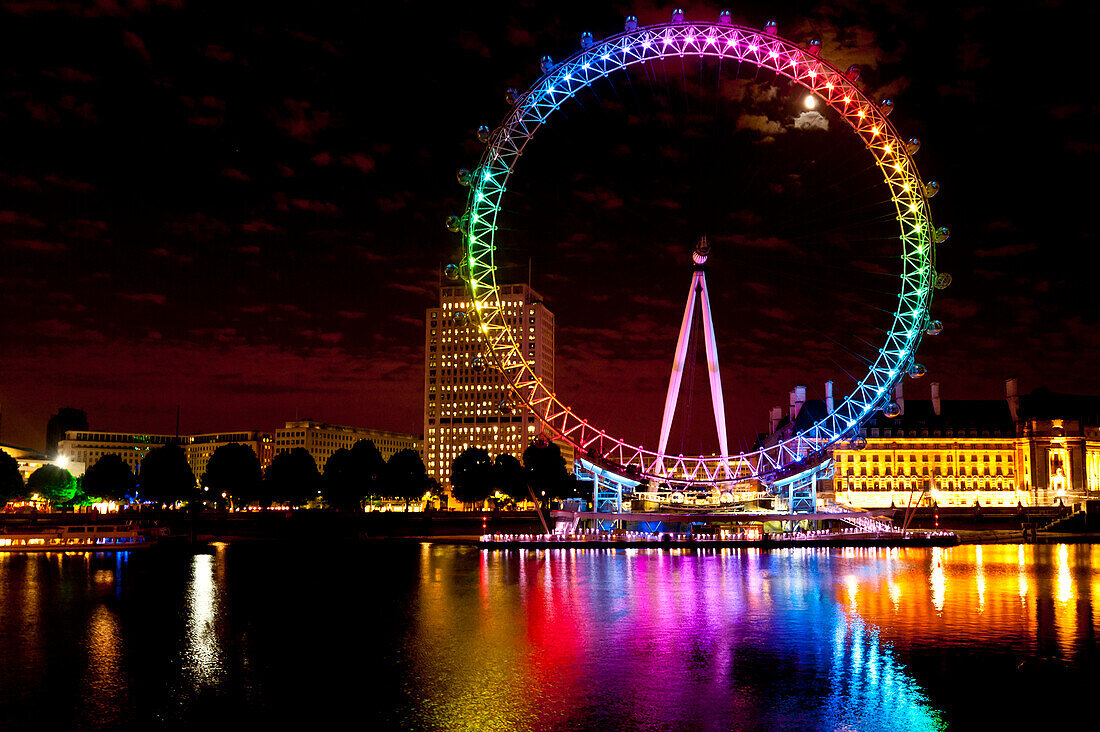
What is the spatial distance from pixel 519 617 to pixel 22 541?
210 feet

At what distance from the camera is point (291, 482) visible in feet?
397

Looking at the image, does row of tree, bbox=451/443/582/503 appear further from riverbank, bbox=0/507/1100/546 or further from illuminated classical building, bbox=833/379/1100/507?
illuminated classical building, bbox=833/379/1100/507

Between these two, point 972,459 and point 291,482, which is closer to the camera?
point 291,482

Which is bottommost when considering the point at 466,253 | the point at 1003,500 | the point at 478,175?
the point at 1003,500

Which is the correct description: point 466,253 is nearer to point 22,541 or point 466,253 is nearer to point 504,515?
point 22,541

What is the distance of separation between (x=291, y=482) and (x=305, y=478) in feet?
6.04

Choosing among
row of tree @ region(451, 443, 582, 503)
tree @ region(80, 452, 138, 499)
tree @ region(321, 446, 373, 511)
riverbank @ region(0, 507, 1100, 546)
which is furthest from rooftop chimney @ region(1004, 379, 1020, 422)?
tree @ region(80, 452, 138, 499)

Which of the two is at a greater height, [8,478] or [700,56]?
[700,56]

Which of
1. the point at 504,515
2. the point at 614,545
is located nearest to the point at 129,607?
the point at 614,545

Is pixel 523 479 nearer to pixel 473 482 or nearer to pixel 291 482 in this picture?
pixel 473 482

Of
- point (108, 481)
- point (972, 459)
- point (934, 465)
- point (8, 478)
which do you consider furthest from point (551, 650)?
point (972, 459)

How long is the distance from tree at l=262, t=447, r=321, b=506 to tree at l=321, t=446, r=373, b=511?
2173mm

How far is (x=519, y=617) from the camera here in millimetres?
37312

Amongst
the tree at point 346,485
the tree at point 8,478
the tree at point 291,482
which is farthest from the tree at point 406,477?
the tree at point 8,478
